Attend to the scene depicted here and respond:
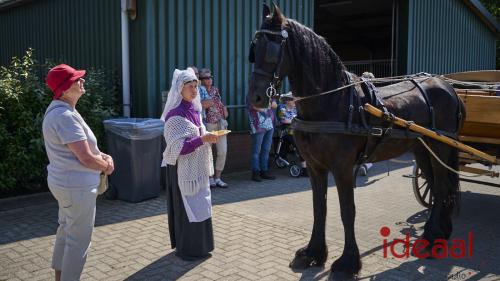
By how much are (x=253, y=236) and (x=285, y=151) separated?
4912mm

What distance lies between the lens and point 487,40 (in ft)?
62.3

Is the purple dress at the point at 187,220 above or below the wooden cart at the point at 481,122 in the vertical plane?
below

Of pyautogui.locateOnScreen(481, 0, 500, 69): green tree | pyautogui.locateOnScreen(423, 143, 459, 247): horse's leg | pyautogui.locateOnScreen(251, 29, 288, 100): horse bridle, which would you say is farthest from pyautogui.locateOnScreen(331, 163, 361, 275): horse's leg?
pyautogui.locateOnScreen(481, 0, 500, 69): green tree

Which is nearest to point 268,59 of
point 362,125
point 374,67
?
point 362,125

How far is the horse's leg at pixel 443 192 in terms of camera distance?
208 inches

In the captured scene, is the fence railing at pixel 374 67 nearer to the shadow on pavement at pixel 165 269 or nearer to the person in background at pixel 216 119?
the person in background at pixel 216 119

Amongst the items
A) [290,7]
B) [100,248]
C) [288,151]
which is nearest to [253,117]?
[288,151]

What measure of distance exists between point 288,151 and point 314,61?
6.47 meters

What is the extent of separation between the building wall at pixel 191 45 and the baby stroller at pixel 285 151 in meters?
0.83

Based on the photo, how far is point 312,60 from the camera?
4.20 meters

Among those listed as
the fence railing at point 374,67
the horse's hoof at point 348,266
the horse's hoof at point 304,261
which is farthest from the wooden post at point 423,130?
the fence railing at point 374,67

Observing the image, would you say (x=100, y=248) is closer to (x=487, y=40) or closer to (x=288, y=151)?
(x=288, y=151)

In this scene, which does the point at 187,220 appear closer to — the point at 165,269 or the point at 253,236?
the point at 165,269

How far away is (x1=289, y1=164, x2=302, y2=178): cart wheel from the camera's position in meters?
9.57
